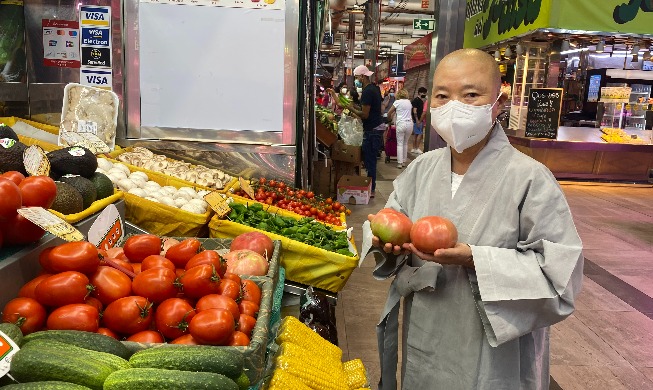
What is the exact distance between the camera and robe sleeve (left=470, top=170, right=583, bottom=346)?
175cm

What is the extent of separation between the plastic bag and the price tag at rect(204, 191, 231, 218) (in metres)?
6.03

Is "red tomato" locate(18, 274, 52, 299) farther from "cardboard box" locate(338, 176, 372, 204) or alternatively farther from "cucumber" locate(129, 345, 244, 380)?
"cardboard box" locate(338, 176, 372, 204)

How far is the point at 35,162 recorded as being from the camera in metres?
2.43

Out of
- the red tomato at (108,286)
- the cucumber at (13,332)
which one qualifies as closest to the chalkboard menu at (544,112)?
the red tomato at (108,286)

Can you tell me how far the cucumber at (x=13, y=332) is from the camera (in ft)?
4.94

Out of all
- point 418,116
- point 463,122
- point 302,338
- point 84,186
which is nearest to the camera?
point 463,122

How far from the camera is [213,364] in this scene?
5.27 ft

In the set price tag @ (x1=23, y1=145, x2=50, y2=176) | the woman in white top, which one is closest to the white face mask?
price tag @ (x1=23, y1=145, x2=50, y2=176)

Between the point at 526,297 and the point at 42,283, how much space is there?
5.53 ft

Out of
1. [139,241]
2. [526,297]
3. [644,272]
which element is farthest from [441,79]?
[644,272]

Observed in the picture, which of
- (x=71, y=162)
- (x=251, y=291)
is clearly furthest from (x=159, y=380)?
(x=71, y=162)

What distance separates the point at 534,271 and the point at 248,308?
3.69 ft

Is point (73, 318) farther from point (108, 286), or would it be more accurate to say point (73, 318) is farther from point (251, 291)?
point (251, 291)

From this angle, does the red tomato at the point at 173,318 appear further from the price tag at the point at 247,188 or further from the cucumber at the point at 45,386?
the price tag at the point at 247,188
